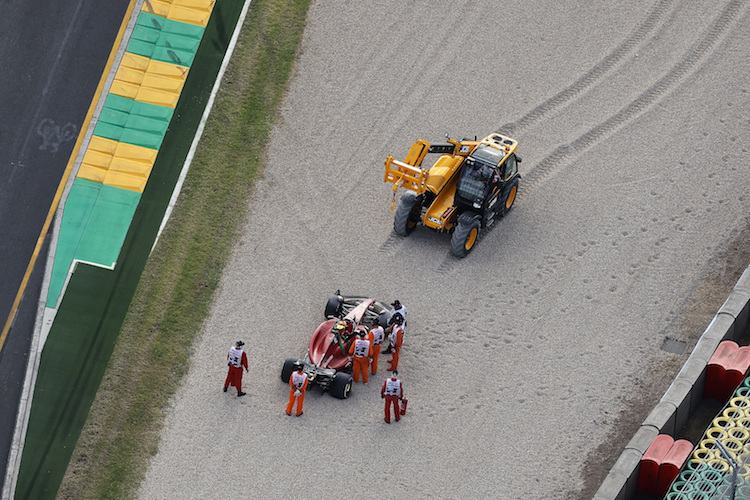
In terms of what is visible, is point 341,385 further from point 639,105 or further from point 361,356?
point 639,105

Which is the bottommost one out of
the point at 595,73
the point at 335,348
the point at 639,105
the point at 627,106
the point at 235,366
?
the point at 235,366

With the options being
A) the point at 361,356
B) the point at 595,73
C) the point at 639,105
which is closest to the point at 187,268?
the point at 361,356

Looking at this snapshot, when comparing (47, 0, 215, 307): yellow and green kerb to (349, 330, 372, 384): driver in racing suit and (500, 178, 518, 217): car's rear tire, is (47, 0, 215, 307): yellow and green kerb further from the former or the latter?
(500, 178, 518, 217): car's rear tire

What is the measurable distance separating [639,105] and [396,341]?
11553mm

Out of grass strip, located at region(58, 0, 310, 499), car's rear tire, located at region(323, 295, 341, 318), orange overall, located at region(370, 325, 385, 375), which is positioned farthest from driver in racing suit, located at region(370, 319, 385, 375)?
grass strip, located at region(58, 0, 310, 499)

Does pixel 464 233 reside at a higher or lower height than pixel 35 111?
higher

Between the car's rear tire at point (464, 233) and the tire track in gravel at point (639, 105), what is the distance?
2.50m

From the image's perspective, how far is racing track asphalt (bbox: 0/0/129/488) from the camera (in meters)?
32.6

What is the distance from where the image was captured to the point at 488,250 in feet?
109

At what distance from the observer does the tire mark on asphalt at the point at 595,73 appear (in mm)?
36175

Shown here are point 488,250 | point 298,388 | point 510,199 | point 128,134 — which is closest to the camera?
point 298,388

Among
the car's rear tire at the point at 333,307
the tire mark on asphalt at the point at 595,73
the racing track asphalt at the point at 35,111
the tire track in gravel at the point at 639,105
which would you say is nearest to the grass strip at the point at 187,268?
the racing track asphalt at the point at 35,111

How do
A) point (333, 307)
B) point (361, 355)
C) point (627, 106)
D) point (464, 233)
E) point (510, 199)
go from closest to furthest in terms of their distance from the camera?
point (361, 355)
point (333, 307)
point (464, 233)
point (510, 199)
point (627, 106)

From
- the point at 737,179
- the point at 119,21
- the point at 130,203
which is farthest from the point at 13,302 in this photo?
the point at 737,179
